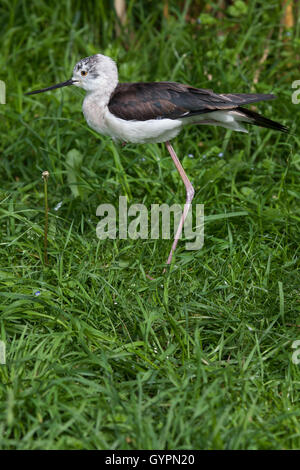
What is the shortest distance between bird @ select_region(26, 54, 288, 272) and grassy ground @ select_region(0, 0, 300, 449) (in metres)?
0.43

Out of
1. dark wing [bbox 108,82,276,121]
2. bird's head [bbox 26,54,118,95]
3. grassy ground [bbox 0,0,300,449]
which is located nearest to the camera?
grassy ground [bbox 0,0,300,449]

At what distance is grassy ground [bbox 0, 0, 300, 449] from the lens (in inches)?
108

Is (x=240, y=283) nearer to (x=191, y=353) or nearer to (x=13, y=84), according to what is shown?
(x=191, y=353)

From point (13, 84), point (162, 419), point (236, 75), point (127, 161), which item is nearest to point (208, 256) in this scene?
point (127, 161)

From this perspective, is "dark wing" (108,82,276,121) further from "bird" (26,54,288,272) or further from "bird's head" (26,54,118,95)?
"bird's head" (26,54,118,95)

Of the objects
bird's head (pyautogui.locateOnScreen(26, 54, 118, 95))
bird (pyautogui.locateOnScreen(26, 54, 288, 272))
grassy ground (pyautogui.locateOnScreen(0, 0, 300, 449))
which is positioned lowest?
grassy ground (pyautogui.locateOnScreen(0, 0, 300, 449))

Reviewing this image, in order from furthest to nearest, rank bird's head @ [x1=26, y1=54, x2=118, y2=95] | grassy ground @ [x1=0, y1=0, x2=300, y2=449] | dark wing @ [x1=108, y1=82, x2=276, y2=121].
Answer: bird's head @ [x1=26, y1=54, x2=118, y2=95] → dark wing @ [x1=108, y1=82, x2=276, y2=121] → grassy ground @ [x1=0, y1=0, x2=300, y2=449]

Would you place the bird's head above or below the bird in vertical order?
above

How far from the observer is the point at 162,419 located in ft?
9.05

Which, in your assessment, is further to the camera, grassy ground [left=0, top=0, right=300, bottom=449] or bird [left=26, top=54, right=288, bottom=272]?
bird [left=26, top=54, right=288, bottom=272]

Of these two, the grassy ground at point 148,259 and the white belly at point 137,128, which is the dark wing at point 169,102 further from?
the grassy ground at point 148,259

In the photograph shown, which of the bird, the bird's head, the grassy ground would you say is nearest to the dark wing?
the bird

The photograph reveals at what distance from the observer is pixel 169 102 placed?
3.81 m

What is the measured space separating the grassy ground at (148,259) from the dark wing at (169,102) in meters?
0.61
